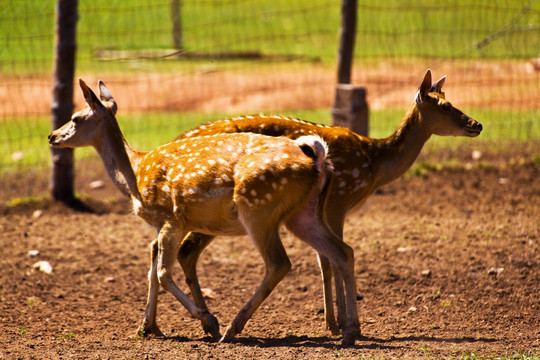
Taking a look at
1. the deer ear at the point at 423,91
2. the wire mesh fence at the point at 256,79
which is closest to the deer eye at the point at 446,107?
the deer ear at the point at 423,91

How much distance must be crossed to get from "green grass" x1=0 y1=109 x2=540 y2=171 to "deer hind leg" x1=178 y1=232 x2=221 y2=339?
4.62 m

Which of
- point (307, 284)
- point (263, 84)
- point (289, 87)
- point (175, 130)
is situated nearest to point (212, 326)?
point (307, 284)

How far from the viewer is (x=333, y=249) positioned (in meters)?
5.92

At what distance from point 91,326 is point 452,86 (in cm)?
817

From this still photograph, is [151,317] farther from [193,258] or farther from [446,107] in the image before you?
[446,107]

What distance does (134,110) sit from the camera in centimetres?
1377

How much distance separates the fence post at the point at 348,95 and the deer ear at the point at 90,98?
3520 mm

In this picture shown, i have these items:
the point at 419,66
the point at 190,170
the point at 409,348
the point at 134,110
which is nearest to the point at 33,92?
the point at 134,110

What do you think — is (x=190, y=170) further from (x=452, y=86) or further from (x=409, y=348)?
(x=452, y=86)

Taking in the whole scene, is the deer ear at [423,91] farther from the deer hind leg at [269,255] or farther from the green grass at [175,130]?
the green grass at [175,130]

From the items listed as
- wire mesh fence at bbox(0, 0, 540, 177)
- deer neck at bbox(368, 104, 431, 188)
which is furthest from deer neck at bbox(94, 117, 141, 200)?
wire mesh fence at bbox(0, 0, 540, 177)

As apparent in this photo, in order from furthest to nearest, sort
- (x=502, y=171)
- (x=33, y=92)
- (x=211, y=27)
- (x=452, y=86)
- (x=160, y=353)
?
(x=211, y=27) < (x=33, y=92) < (x=452, y=86) < (x=502, y=171) < (x=160, y=353)

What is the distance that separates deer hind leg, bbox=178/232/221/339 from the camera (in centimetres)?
666

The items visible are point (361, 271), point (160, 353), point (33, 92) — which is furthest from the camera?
point (33, 92)
